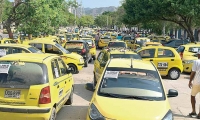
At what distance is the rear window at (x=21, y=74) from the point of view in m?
5.98

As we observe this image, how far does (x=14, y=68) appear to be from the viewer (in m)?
6.21

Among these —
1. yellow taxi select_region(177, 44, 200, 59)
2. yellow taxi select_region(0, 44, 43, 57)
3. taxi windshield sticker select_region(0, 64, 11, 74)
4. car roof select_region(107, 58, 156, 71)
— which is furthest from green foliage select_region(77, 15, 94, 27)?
taxi windshield sticker select_region(0, 64, 11, 74)

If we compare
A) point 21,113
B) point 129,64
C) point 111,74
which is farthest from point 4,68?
point 129,64

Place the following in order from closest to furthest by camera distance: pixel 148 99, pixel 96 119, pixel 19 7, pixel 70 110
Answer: pixel 96 119 < pixel 148 99 < pixel 70 110 < pixel 19 7

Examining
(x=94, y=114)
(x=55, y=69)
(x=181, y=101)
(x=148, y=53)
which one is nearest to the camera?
(x=94, y=114)

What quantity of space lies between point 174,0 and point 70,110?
20.9 m

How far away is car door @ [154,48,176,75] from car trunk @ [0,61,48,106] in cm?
924

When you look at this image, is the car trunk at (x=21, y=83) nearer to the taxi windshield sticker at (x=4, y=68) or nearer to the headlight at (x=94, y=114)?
the taxi windshield sticker at (x=4, y=68)

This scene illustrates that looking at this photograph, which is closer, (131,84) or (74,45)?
(131,84)

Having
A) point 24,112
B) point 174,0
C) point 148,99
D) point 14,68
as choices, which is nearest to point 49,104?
point 24,112

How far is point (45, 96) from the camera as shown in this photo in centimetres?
598

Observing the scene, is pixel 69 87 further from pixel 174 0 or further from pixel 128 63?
pixel 174 0

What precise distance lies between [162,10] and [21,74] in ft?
78.0

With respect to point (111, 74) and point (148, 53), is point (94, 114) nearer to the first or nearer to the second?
point (111, 74)
